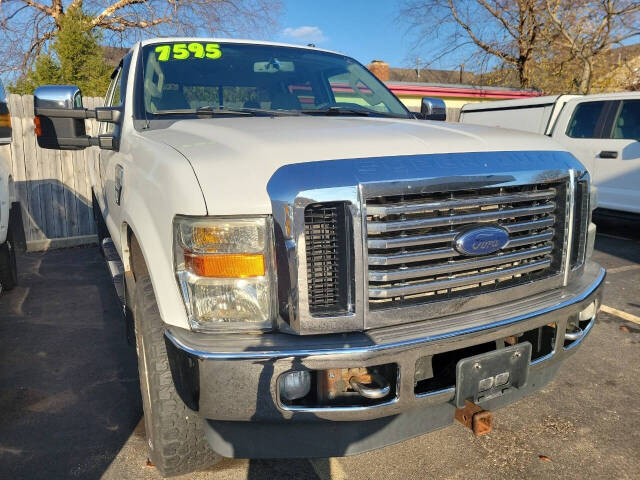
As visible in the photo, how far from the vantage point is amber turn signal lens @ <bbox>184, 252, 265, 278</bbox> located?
1788mm

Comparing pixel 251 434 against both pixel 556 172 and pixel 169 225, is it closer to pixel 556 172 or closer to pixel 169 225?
pixel 169 225

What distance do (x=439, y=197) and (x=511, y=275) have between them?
1.85 feet

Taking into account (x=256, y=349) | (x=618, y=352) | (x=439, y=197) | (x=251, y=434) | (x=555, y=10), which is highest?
(x=555, y=10)

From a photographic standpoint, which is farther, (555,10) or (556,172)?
(555,10)

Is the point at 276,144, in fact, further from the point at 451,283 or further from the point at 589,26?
the point at 589,26

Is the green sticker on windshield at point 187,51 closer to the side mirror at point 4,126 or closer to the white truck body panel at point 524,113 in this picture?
the side mirror at point 4,126

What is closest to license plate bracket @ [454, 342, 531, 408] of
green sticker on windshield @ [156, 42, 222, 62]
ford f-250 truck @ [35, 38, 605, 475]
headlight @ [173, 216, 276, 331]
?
ford f-250 truck @ [35, 38, 605, 475]

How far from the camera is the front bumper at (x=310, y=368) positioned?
175 cm

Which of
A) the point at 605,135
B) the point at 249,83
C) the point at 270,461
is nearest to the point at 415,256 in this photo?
the point at 270,461

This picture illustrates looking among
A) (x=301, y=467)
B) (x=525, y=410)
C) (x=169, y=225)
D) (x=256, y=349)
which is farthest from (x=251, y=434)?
(x=525, y=410)

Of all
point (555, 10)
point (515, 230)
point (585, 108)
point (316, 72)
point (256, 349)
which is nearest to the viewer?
point (256, 349)

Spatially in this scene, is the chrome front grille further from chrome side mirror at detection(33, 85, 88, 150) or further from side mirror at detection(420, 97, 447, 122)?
chrome side mirror at detection(33, 85, 88, 150)

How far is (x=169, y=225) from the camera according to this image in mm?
1884

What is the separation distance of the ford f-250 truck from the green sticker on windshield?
1.01 m
